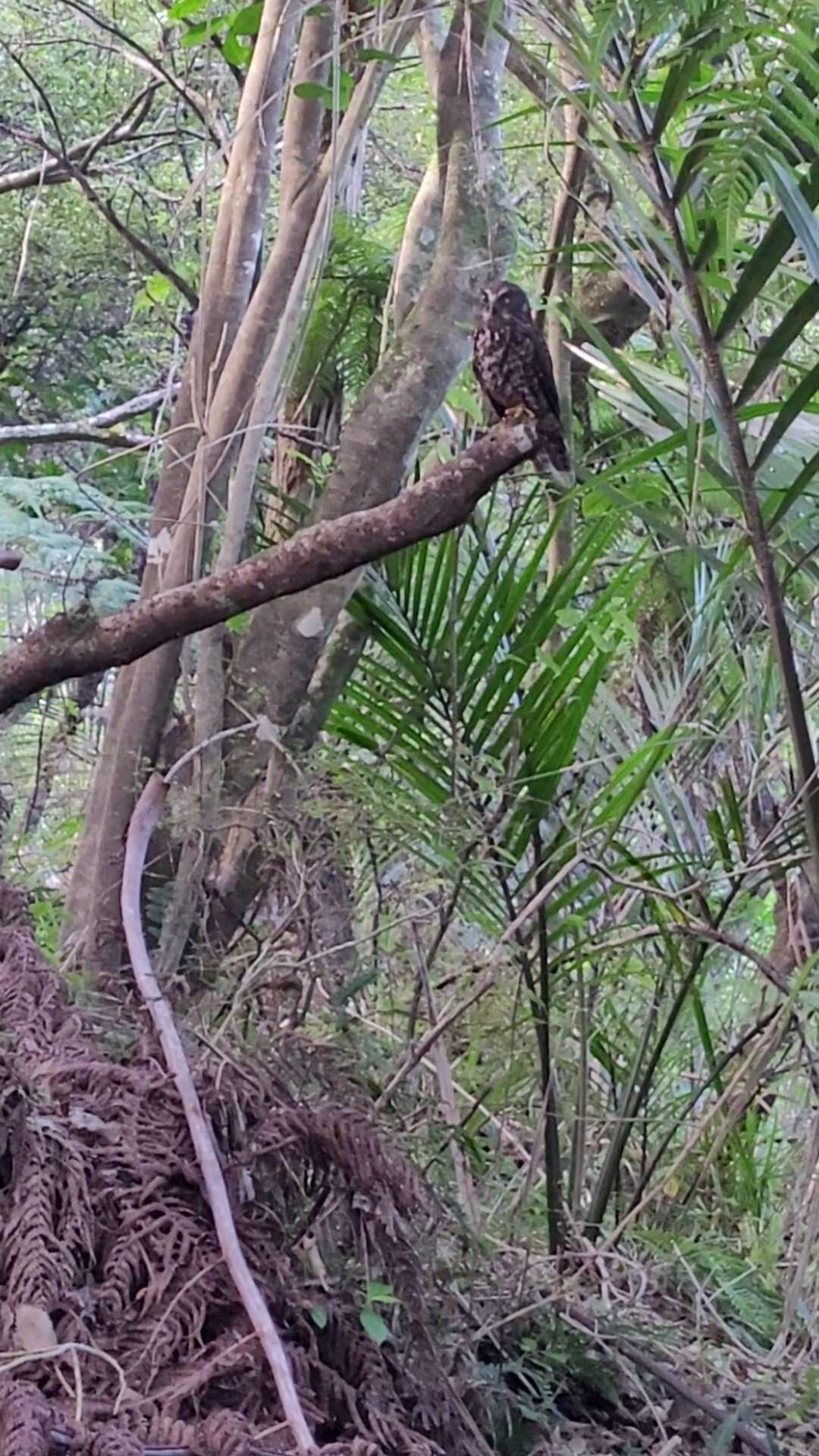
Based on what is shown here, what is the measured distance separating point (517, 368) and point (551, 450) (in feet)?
0.36

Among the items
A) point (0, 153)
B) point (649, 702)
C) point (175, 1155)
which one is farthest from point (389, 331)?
point (0, 153)

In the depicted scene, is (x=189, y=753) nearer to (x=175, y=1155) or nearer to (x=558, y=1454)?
(x=175, y=1155)

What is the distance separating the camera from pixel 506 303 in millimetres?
1315

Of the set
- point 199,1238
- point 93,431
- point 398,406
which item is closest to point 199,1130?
point 199,1238

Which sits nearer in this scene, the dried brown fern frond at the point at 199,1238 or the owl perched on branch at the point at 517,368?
the dried brown fern frond at the point at 199,1238

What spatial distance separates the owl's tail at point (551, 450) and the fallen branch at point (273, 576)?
18 millimetres

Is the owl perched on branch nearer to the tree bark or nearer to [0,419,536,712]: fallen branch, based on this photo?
[0,419,536,712]: fallen branch

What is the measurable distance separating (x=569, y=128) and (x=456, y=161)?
236 mm

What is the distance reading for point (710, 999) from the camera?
200 centimetres

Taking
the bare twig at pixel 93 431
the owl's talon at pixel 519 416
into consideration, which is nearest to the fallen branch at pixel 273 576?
the owl's talon at pixel 519 416

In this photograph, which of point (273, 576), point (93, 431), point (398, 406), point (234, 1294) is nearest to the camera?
point (234, 1294)

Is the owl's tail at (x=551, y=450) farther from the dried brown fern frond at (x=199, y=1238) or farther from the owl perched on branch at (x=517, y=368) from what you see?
the dried brown fern frond at (x=199, y=1238)

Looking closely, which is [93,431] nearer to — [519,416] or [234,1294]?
[519,416]

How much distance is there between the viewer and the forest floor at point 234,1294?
2.75ft
